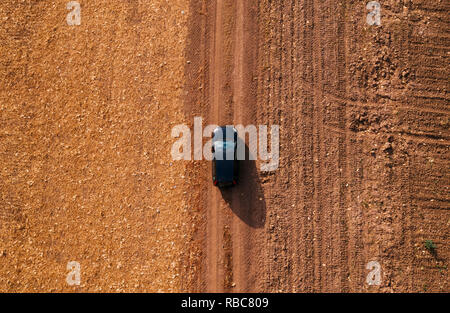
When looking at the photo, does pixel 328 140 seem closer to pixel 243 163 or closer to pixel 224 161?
pixel 243 163

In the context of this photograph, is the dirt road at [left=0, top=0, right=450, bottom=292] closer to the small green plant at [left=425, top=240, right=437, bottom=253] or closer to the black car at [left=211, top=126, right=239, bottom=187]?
the small green plant at [left=425, top=240, right=437, bottom=253]

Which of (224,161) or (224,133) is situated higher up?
(224,133)

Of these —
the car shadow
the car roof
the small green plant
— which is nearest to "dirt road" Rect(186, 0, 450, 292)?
the car shadow

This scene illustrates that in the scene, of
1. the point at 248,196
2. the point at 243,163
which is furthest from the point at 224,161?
the point at 248,196

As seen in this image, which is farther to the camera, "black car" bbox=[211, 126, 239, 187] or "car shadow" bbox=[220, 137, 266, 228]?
"car shadow" bbox=[220, 137, 266, 228]

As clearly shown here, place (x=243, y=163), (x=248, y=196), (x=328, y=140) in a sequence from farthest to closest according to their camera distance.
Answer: (x=328, y=140)
(x=243, y=163)
(x=248, y=196)

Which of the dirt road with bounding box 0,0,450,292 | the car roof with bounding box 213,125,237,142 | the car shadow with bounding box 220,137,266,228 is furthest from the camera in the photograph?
the car roof with bounding box 213,125,237,142

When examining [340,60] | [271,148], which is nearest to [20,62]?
[271,148]
